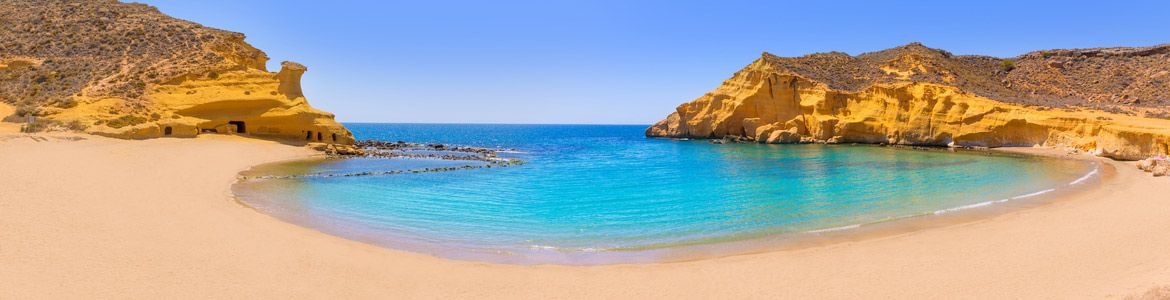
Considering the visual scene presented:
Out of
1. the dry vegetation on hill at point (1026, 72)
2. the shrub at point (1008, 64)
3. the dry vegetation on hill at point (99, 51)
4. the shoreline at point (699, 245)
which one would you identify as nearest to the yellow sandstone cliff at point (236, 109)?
A: the dry vegetation on hill at point (99, 51)

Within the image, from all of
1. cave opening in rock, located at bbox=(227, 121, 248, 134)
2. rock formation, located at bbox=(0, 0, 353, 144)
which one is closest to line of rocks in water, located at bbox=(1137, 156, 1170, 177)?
rock formation, located at bbox=(0, 0, 353, 144)

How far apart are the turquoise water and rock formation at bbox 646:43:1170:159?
43.5 ft

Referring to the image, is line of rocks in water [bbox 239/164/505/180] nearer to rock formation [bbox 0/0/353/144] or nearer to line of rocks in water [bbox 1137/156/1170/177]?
rock formation [bbox 0/0/353/144]

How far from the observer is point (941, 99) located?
47.6 m

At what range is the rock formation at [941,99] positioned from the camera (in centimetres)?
4225

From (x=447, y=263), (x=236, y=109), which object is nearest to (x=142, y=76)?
(x=236, y=109)

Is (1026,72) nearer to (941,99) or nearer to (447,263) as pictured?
(941,99)

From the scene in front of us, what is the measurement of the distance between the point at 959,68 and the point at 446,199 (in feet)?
203

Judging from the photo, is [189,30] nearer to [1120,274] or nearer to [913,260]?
[913,260]

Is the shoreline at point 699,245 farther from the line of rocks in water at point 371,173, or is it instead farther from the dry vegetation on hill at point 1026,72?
the dry vegetation on hill at point 1026,72

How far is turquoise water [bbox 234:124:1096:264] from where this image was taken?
1191 centimetres

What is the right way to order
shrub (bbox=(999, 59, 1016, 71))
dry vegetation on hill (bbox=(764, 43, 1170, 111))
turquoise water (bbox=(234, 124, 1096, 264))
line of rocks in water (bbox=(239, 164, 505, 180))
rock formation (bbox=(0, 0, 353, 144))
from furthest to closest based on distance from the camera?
shrub (bbox=(999, 59, 1016, 71)) < dry vegetation on hill (bbox=(764, 43, 1170, 111)) < rock formation (bbox=(0, 0, 353, 144)) < line of rocks in water (bbox=(239, 164, 505, 180)) < turquoise water (bbox=(234, 124, 1096, 264))

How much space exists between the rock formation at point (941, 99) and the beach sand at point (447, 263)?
32.0 m

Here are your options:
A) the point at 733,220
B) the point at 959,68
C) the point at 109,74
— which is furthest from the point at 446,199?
the point at 959,68
